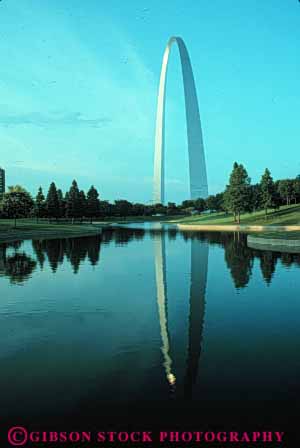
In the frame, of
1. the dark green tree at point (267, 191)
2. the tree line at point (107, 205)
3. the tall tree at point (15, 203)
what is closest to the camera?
the tall tree at point (15, 203)

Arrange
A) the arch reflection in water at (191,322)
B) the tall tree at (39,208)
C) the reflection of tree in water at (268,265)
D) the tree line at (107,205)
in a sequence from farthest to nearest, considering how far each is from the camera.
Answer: the tall tree at (39,208), the tree line at (107,205), the reflection of tree in water at (268,265), the arch reflection in water at (191,322)

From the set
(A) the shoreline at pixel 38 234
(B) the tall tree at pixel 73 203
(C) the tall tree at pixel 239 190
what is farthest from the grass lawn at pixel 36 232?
(B) the tall tree at pixel 73 203

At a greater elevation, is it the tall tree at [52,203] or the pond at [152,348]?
the tall tree at [52,203]

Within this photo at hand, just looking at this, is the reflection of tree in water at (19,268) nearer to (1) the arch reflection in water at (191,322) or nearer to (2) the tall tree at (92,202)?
(1) the arch reflection in water at (191,322)

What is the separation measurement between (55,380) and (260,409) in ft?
11.7

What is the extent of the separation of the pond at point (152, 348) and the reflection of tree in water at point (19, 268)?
0.55 meters

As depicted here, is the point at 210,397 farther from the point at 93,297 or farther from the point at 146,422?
the point at 93,297

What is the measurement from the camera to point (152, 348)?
8695 mm

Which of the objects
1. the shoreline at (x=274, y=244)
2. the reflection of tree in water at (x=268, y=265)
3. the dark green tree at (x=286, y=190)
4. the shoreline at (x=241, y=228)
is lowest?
the reflection of tree in water at (x=268, y=265)

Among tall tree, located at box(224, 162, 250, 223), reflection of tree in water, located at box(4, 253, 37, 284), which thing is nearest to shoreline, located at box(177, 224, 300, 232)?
tall tree, located at box(224, 162, 250, 223)

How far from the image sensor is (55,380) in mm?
7016

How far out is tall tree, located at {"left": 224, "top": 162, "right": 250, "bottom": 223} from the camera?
75.7 m

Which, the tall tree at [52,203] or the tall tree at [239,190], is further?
the tall tree at [52,203]

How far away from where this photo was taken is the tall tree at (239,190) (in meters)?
75.7
